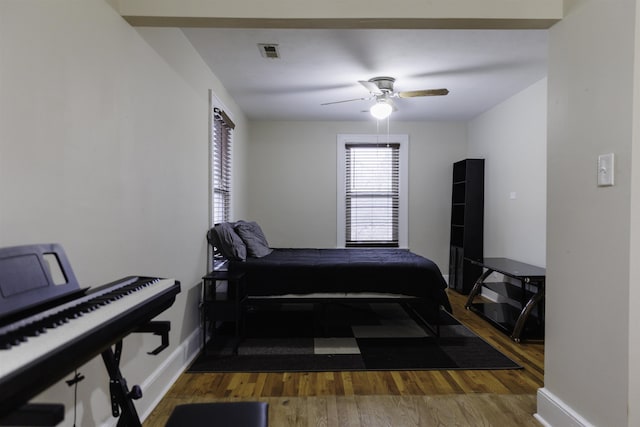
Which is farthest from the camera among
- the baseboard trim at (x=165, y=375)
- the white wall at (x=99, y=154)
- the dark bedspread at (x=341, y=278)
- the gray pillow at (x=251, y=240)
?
the gray pillow at (x=251, y=240)

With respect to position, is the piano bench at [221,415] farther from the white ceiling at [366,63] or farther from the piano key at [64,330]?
the white ceiling at [366,63]

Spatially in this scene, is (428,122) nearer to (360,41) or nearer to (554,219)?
(360,41)

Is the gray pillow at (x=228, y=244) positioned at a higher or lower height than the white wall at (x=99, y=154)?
→ lower

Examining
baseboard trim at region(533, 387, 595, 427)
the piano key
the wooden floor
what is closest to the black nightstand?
the wooden floor

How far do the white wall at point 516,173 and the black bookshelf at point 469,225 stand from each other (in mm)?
143

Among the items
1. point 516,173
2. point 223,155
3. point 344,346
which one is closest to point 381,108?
point 223,155

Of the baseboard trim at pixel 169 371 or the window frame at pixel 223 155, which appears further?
the window frame at pixel 223 155

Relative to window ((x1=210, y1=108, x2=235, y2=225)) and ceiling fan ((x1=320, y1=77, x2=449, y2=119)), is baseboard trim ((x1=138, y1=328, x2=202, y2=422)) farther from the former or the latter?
ceiling fan ((x1=320, y1=77, x2=449, y2=119))

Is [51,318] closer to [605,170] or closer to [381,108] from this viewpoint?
[605,170]

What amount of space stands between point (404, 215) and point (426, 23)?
377 centimetres

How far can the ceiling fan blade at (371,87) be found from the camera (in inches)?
137

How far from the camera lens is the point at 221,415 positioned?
1324mm

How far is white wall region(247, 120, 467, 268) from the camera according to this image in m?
5.38

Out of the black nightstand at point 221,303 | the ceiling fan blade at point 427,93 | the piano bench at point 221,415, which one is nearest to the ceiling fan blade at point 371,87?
the ceiling fan blade at point 427,93
